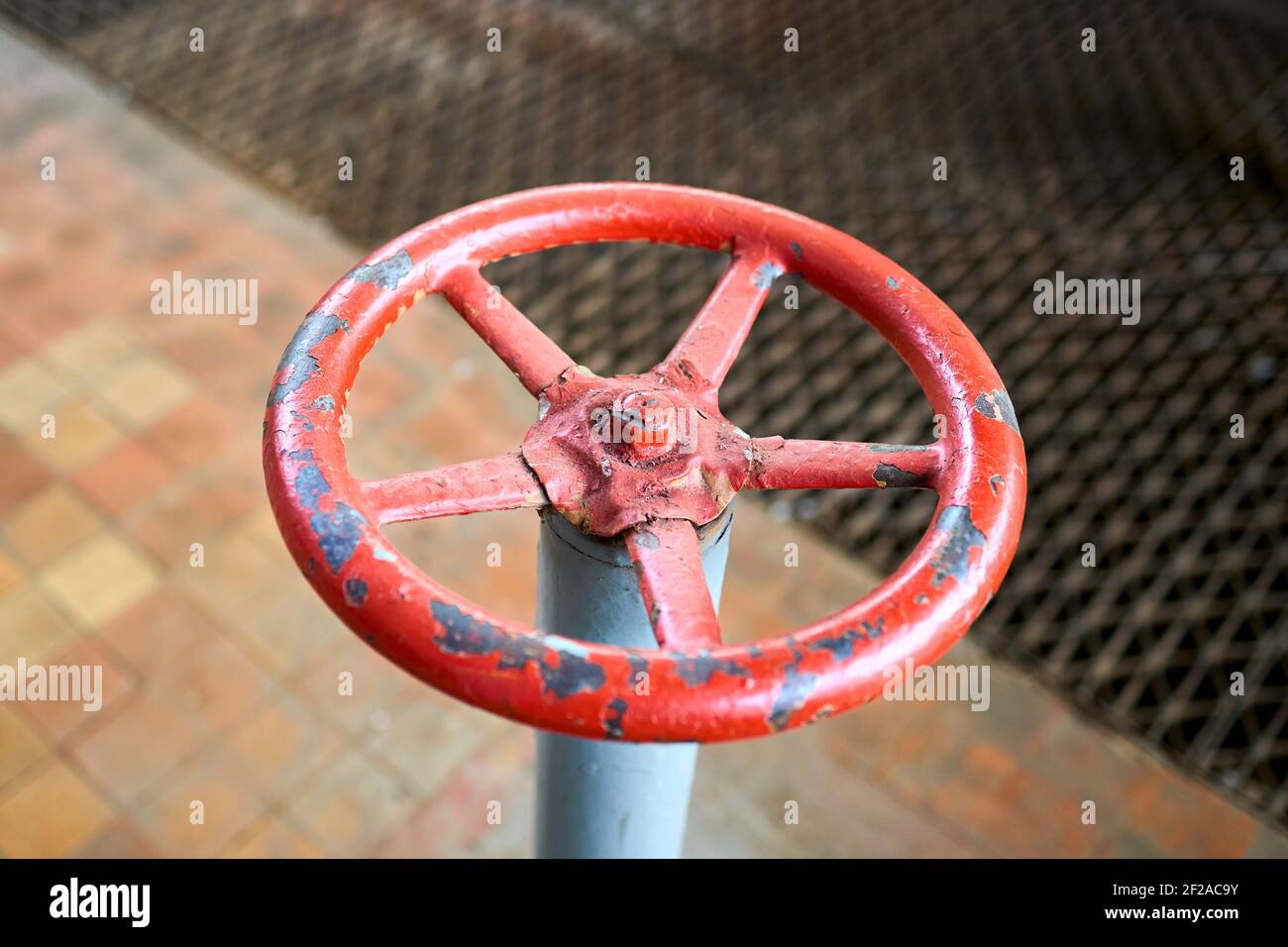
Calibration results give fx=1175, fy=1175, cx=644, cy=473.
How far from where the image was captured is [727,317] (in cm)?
145

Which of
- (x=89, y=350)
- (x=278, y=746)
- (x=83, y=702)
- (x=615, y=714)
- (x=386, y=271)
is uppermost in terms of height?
(x=89, y=350)

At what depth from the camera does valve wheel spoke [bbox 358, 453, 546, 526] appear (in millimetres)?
1188

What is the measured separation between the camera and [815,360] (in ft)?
11.8

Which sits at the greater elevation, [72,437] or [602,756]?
[72,437]

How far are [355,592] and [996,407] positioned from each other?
69 cm

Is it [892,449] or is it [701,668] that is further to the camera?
[892,449]

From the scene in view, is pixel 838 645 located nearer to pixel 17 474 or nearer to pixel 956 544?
pixel 956 544

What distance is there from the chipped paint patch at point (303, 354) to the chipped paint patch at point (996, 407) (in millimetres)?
701

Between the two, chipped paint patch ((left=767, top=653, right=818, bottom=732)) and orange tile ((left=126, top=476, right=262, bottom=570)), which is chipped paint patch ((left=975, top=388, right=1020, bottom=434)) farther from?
orange tile ((left=126, top=476, right=262, bottom=570))

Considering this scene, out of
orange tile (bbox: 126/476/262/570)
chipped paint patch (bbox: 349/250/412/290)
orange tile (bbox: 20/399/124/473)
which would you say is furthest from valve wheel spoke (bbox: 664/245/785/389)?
orange tile (bbox: 20/399/124/473)

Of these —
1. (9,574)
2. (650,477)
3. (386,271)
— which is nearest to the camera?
(650,477)

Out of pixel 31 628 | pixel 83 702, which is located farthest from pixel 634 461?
pixel 31 628

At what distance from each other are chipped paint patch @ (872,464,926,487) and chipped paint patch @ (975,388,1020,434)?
98mm

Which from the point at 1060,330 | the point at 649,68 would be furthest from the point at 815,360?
the point at 649,68
